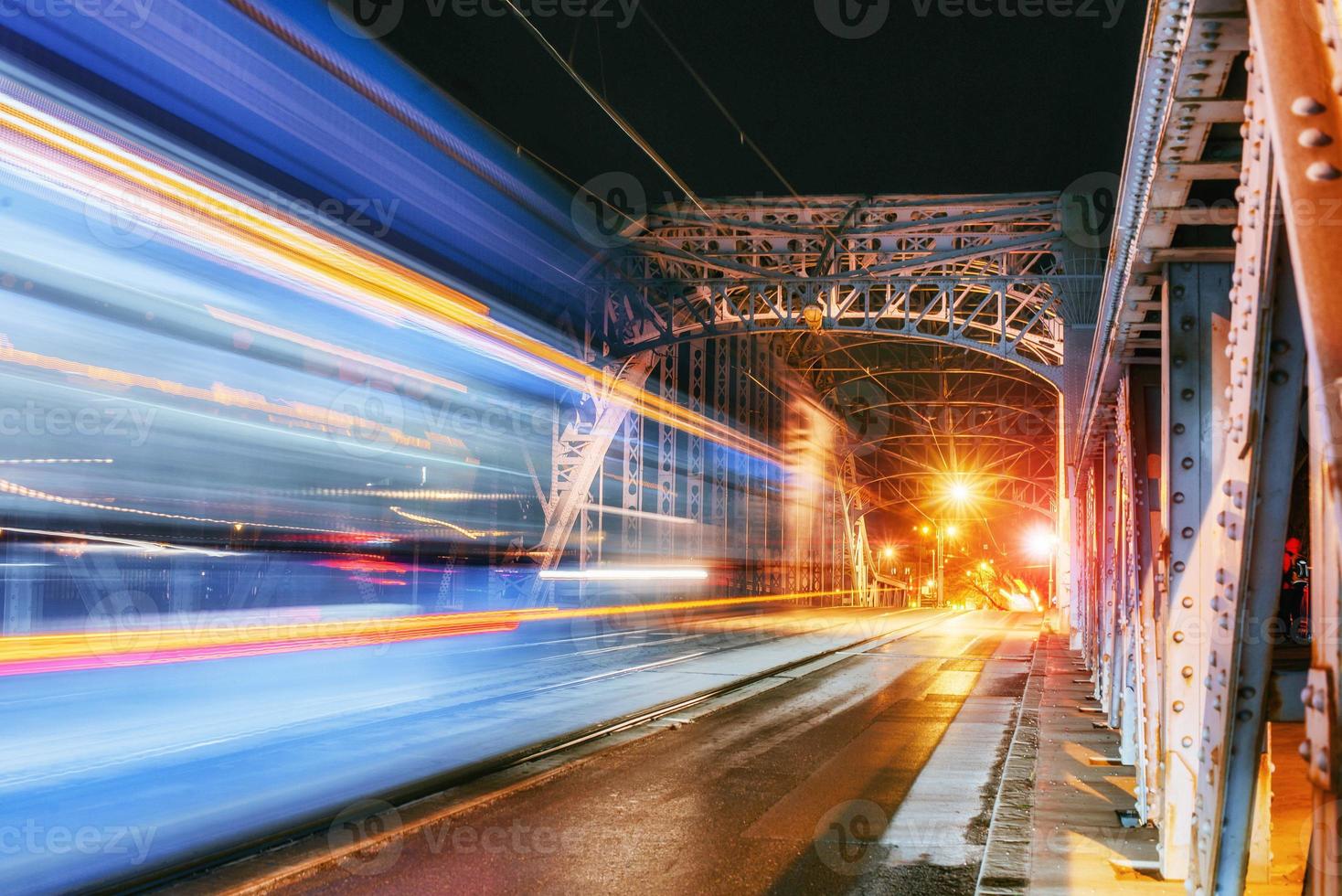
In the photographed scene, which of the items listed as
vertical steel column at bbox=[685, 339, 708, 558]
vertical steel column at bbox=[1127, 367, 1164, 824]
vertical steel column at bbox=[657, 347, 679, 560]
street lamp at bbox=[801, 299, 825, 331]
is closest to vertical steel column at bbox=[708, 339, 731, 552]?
vertical steel column at bbox=[685, 339, 708, 558]

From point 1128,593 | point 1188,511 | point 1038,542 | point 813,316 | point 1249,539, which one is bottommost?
point 1128,593

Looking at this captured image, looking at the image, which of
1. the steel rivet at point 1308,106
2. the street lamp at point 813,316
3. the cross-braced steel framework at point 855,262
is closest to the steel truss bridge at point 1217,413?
the steel rivet at point 1308,106

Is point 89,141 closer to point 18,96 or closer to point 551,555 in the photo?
point 18,96

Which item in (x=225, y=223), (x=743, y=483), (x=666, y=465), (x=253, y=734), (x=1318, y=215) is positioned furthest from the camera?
(x=743, y=483)

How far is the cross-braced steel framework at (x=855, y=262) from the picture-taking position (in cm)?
2791

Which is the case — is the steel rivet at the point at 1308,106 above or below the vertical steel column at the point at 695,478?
below

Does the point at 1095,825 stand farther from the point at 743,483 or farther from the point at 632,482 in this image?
the point at 743,483

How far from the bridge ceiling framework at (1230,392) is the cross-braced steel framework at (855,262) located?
21.0 metres

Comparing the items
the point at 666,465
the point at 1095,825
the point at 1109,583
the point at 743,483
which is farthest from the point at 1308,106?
the point at 743,483

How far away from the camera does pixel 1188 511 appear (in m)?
5.61

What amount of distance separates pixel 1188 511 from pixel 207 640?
411 inches

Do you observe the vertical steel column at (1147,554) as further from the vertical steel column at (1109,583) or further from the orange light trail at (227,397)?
the orange light trail at (227,397)

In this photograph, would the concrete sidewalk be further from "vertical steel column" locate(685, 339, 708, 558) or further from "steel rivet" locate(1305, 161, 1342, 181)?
"vertical steel column" locate(685, 339, 708, 558)

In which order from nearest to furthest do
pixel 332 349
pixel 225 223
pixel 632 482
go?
pixel 225 223 < pixel 332 349 < pixel 632 482
